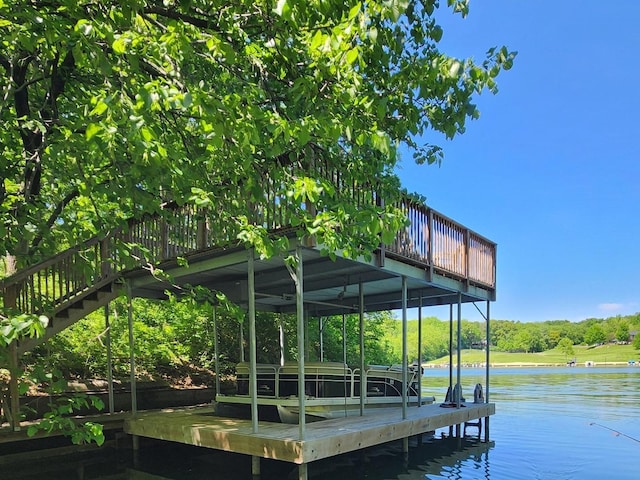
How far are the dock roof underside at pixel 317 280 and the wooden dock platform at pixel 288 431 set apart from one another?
2109 mm

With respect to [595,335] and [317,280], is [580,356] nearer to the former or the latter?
[595,335]

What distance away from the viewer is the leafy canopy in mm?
3666

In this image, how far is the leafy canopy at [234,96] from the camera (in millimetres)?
3666

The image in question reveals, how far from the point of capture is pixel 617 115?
9444 centimetres

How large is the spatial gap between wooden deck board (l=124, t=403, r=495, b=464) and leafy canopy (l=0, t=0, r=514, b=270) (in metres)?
2.95

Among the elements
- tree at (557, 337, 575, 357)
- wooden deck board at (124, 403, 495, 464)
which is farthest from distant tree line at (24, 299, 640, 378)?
tree at (557, 337, 575, 357)

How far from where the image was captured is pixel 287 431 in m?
7.43

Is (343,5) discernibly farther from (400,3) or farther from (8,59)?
(8,59)

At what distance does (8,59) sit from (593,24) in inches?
2469

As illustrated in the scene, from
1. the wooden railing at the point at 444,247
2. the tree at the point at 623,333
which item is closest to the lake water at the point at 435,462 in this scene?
the wooden railing at the point at 444,247

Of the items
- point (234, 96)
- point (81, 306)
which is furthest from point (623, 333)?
point (234, 96)

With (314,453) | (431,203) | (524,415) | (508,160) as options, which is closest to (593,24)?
(508,160)

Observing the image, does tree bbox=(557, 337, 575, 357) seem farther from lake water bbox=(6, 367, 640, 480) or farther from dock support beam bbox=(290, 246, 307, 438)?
dock support beam bbox=(290, 246, 307, 438)

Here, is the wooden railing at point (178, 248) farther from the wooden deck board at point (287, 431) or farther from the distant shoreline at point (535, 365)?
the distant shoreline at point (535, 365)
